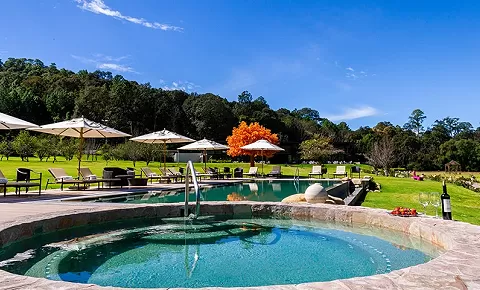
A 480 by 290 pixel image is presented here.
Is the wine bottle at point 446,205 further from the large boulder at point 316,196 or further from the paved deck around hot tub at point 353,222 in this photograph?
the large boulder at point 316,196

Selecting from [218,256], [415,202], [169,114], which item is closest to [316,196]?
[218,256]

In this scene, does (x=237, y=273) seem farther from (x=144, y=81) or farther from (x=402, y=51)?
(x=144, y=81)

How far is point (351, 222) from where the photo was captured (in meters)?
6.69

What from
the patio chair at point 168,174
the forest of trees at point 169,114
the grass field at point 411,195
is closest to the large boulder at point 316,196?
the grass field at point 411,195

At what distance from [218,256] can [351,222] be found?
119 inches

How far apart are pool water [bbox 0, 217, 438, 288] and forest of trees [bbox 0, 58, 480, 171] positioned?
141ft

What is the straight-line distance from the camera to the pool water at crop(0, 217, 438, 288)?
13.0ft

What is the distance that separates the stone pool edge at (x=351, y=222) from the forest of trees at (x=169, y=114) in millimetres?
41717

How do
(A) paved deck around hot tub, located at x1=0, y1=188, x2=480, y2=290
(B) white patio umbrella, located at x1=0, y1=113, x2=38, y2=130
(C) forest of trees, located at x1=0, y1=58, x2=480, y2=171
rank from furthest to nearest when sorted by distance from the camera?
1. (C) forest of trees, located at x1=0, y1=58, x2=480, y2=171
2. (B) white patio umbrella, located at x1=0, y1=113, x2=38, y2=130
3. (A) paved deck around hot tub, located at x1=0, y1=188, x2=480, y2=290

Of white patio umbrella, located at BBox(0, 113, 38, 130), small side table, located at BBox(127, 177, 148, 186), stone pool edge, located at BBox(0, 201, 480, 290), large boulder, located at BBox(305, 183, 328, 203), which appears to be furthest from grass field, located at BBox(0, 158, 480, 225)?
white patio umbrella, located at BBox(0, 113, 38, 130)

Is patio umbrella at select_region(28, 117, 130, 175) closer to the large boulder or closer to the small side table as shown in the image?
the small side table

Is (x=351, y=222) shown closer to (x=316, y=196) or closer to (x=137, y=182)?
(x=316, y=196)

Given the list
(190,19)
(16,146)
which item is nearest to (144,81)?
(16,146)

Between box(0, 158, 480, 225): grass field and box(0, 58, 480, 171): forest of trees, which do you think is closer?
box(0, 158, 480, 225): grass field
